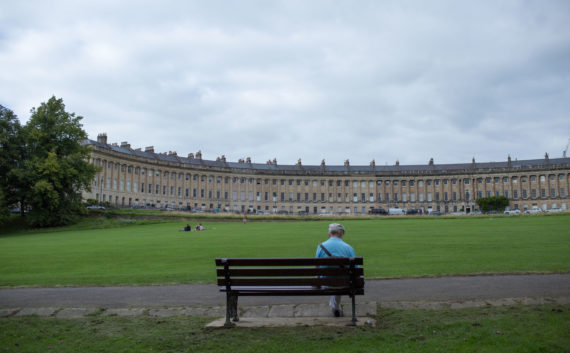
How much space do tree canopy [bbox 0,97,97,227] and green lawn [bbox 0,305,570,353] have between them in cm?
4455

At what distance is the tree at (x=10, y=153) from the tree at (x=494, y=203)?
9949 cm

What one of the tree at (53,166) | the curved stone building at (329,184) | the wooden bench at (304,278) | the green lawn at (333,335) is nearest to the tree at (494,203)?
the curved stone building at (329,184)

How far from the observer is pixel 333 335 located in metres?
7.09

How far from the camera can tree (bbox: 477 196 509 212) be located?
363ft

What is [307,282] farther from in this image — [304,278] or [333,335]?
[333,335]

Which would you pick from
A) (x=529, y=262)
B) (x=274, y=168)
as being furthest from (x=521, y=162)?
(x=529, y=262)

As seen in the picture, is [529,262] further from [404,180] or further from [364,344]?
[404,180]

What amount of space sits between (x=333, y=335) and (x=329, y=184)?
121 metres

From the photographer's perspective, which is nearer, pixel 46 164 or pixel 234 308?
pixel 234 308

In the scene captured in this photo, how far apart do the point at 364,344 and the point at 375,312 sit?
6.17 ft

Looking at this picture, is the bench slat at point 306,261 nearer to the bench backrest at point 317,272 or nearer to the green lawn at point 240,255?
the bench backrest at point 317,272

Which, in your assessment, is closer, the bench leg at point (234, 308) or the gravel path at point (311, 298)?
the bench leg at point (234, 308)

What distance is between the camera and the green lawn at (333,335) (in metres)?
6.39

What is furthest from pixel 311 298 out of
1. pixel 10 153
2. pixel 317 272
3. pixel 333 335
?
pixel 10 153
